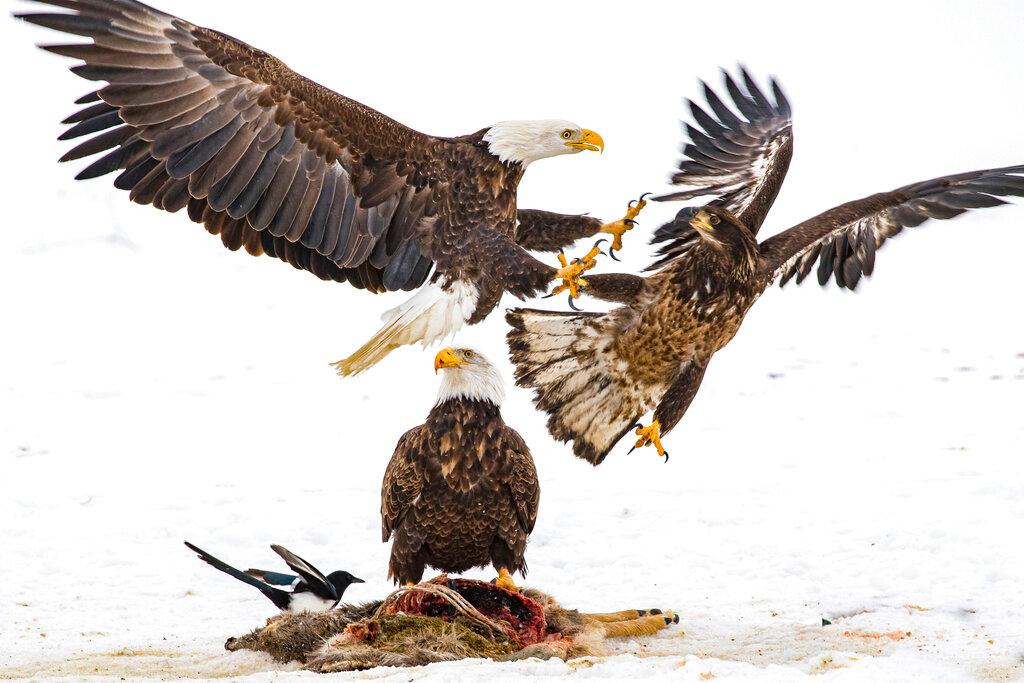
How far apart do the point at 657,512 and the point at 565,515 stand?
1.56 feet

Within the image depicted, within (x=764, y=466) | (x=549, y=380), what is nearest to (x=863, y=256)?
(x=549, y=380)

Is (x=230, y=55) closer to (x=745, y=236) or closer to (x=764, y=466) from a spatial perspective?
(x=745, y=236)

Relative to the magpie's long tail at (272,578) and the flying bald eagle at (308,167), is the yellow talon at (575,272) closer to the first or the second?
the flying bald eagle at (308,167)

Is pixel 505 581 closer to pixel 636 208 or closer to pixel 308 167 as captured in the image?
pixel 636 208

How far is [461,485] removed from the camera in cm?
423

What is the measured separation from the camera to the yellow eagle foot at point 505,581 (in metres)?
4.27

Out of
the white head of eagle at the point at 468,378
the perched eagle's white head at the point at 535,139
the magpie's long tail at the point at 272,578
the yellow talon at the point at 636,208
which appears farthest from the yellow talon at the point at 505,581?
the perched eagle's white head at the point at 535,139

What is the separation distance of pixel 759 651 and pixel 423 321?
179 cm

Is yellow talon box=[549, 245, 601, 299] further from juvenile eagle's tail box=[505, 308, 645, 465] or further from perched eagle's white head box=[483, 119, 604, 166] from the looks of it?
perched eagle's white head box=[483, 119, 604, 166]

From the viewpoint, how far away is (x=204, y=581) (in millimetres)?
5621

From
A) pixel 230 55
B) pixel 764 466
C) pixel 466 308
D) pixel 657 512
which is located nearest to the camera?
pixel 230 55

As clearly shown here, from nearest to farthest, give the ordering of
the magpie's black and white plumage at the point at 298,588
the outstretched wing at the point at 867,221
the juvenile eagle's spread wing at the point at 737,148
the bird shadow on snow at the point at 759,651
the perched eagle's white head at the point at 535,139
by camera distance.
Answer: the bird shadow on snow at the point at 759,651
the magpie's black and white plumage at the point at 298,588
the perched eagle's white head at the point at 535,139
the outstretched wing at the point at 867,221
the juvenile eagle's spread wing at the point at 737,148

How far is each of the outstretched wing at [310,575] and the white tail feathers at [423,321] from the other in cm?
75

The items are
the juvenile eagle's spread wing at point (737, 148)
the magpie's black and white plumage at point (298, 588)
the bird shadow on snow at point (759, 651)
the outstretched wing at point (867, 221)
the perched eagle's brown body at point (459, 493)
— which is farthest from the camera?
the juvenile eagle's spread wing at point (737, 148)
